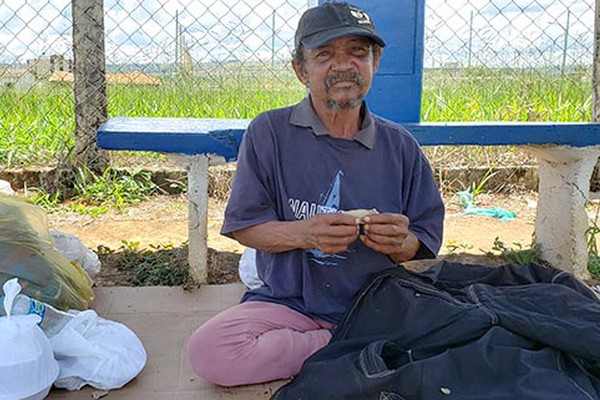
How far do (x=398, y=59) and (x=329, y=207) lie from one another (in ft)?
4.79

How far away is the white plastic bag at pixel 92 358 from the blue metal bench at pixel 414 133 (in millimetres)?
1010

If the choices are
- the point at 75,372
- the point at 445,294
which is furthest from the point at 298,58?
the point at 75,372

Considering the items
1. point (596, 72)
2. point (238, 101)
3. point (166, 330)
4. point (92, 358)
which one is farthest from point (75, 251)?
point (596, 72)

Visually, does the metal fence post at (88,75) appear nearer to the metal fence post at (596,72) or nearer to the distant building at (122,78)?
the distant building at (122,78)

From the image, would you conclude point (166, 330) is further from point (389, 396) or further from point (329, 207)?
point (389, 396)

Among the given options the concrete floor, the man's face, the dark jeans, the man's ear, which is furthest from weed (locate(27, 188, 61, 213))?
the dark jeans

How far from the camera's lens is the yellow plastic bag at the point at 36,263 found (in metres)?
2.69

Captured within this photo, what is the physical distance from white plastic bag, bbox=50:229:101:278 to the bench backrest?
5.19ft

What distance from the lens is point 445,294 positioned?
2137 mm

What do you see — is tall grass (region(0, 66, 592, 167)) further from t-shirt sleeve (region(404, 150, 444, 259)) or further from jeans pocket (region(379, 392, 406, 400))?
jeans pocket (region(379, 392, 406, 400))

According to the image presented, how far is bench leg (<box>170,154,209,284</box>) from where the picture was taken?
3354 mm

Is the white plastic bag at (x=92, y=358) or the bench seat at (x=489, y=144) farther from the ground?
the bench seat at (x=489, y=144)

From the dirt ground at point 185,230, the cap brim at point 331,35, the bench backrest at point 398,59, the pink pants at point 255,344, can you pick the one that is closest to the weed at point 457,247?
the dirt ground at point 185,230

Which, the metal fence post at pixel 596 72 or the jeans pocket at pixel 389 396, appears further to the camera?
the metal fence post at pixel 596 72
